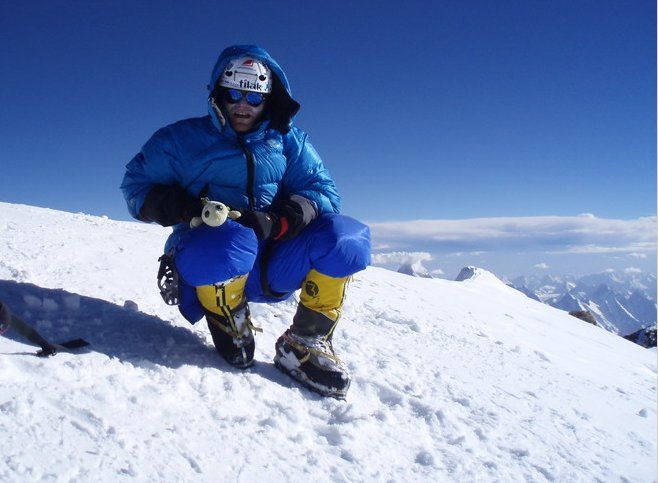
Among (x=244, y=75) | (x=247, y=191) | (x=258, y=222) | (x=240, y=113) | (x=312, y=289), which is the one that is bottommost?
(x=312, y=289)

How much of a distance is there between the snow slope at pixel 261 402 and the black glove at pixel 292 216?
32.8 inches

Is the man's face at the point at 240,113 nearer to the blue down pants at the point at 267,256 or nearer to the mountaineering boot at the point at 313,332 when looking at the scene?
the blue down pants at the point at 267,256

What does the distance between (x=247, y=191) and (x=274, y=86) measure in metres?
0.82

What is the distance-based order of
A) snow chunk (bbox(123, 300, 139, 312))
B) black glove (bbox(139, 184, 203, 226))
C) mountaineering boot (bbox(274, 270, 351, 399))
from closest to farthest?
black glove (bbox(139, 184, 203, 226)) < mountaineering boot (bbox(274, 270, 351, 399)) < snow chunk (bbox(123, 300, 139, 312))

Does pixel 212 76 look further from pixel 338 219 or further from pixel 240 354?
pixel 240 354

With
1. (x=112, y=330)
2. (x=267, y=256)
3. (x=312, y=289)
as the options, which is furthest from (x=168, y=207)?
(x=312, y=289)

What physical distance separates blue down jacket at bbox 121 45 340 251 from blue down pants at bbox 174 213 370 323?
10.8 inches

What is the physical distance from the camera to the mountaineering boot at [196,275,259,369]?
2.56m

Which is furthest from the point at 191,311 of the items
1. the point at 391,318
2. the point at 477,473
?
the point at 391,318

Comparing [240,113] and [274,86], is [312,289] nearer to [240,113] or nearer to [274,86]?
[240,113]

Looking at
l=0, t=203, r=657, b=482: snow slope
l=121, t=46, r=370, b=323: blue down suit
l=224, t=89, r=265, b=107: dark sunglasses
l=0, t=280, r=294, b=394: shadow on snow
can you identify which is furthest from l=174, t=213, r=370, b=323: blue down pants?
l=224, t=89, r=265, b=107: dark sunglasses

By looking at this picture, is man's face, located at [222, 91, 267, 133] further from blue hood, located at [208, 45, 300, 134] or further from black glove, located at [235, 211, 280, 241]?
black glove, located at [235, 211, 280, 241]

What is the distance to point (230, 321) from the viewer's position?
8.59 feet

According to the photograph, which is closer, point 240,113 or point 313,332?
point 313,332
